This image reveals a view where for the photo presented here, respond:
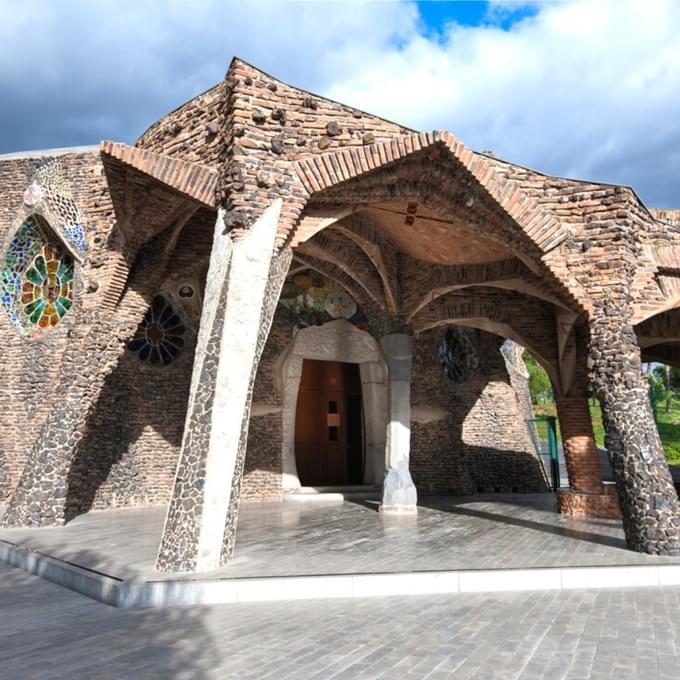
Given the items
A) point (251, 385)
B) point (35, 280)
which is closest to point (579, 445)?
point (251, 385)

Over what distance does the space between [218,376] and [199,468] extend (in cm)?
83

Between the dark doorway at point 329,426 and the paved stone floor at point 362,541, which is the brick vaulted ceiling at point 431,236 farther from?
the dark doorway at point 329,426

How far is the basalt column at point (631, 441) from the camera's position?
5973 millimetres

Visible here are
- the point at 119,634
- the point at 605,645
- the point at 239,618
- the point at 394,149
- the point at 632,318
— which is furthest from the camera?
the point at 632,318

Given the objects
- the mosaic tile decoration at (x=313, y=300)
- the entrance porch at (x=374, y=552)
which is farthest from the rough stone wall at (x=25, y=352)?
the mosaic tile decoration at (x=313, y=300)

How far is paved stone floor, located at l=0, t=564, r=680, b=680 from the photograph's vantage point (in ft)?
10.2

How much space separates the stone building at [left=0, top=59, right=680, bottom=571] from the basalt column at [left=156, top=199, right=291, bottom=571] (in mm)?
20

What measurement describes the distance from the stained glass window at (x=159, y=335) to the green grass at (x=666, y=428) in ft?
37.8

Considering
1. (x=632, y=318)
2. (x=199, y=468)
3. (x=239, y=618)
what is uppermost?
(x=632, y=318)

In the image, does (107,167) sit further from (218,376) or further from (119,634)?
(119,634)

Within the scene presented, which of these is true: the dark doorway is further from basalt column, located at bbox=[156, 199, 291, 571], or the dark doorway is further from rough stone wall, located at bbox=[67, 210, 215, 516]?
basalt column, located at bbox=[156, 199, 291, 571]

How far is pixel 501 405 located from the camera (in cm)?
1519

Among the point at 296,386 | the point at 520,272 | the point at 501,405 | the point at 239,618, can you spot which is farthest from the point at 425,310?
the point at 239,618

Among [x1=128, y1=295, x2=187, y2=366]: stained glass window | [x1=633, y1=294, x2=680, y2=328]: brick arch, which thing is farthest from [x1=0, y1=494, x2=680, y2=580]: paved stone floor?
[x1=128, y1=295, x2=187, y2=366]: stained glass window
